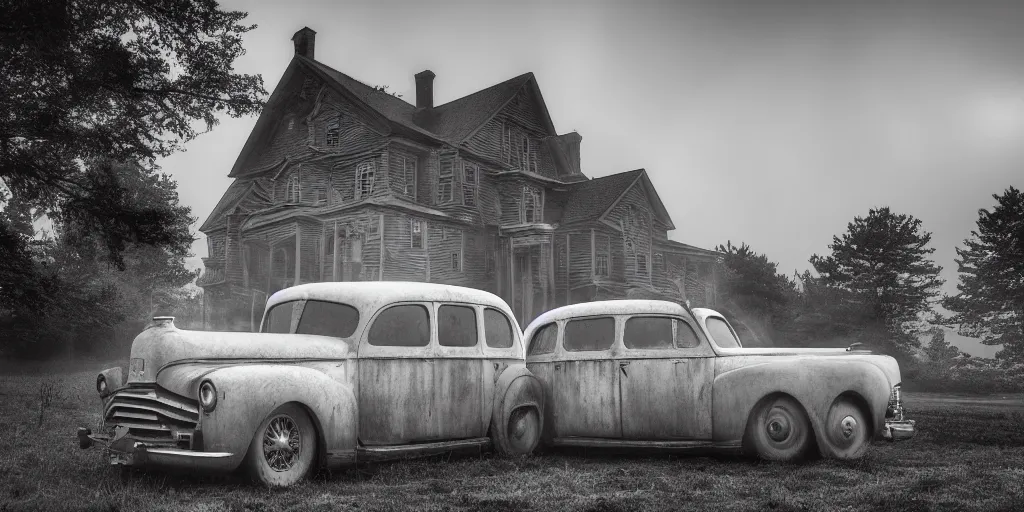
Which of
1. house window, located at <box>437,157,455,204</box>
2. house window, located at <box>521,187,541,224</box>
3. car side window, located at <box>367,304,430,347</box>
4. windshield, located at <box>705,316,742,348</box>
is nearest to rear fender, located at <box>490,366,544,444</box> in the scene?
car side window, located at <box>367,304,430,347</box>

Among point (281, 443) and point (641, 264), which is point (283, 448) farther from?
point (641, 264)

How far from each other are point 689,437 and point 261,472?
4.58 metres

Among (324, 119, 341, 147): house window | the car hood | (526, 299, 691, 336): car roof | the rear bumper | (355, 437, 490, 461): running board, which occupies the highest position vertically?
(324, 119, 341, 147): house window

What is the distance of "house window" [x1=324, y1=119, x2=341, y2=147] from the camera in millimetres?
29938

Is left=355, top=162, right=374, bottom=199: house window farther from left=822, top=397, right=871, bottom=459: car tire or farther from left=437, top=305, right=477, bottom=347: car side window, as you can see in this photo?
left=822, top=397, right=871, bottom=459: car tire

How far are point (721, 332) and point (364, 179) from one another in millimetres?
21472

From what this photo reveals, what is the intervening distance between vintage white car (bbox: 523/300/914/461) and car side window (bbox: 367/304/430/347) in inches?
83.9

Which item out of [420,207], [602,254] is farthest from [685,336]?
[602,254]

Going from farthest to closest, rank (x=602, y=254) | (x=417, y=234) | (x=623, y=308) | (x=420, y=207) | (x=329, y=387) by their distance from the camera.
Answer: (x=602, y=254) → (x=417, y=234) → (x=420, y=207) → (x=623, y=308) → (x=329, y=387)

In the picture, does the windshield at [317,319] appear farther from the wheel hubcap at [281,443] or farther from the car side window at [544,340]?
the car side window at [544,340]

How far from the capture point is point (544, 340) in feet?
31.9

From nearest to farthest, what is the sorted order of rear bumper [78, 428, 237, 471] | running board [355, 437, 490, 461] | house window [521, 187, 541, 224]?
rear bumper [78, 428, 237, 471] < running board [355, 437, 490, 461] < house window [521, 187, 541, 224]

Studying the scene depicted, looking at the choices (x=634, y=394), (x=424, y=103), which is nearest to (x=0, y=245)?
(x=634, y=394)

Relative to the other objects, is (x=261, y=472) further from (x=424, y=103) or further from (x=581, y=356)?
(x=424, y=103)
